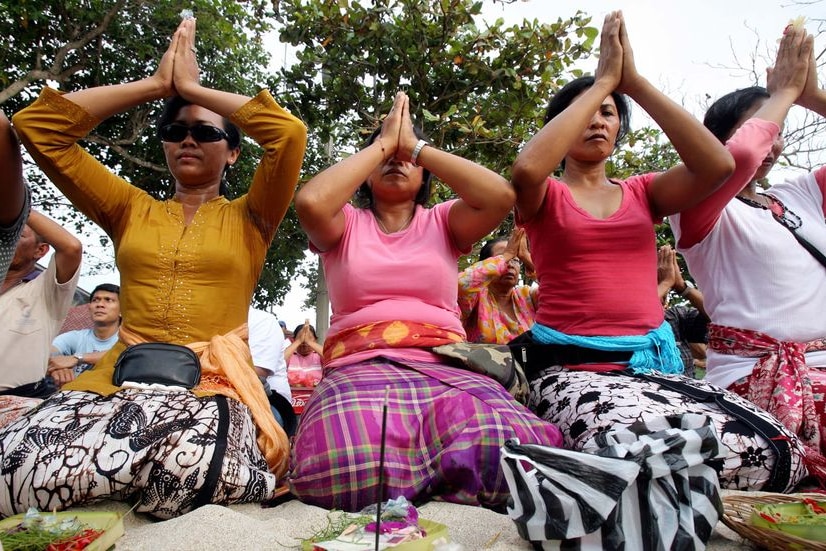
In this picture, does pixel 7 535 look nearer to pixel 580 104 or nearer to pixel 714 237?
pixel 580 104

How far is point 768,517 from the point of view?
1.50 metres

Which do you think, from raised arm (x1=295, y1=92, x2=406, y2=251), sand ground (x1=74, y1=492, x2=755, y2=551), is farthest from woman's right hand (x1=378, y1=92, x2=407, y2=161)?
sand ground (x1=74, y1=492, x2=755, y2=551)

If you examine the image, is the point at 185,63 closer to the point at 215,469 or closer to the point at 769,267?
the point at 215,469

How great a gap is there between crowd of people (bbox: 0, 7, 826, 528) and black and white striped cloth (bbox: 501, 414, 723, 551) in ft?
1.35

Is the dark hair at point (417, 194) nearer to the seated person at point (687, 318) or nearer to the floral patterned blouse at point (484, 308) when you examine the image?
the floral patterned blouse at point (484, 308)

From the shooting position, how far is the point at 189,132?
2.61 metres

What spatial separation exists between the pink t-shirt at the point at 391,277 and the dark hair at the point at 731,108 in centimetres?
155

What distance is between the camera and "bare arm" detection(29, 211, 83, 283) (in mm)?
2836

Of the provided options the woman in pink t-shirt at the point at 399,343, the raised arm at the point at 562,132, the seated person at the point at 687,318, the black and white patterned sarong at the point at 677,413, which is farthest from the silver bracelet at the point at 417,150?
the seated person at the point at 687,318

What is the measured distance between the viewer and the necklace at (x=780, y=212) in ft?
9.15

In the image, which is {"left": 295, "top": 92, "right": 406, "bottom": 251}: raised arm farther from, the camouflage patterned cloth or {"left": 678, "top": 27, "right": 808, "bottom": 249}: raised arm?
{"left": 678, "top": 27, "right": 808, "bottom": 249}: raised arm

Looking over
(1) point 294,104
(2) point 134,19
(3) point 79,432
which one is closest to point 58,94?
(3) point 79,432

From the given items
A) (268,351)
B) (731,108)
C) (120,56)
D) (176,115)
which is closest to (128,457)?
(176,115)

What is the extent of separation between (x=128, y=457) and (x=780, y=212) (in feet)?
9.69
